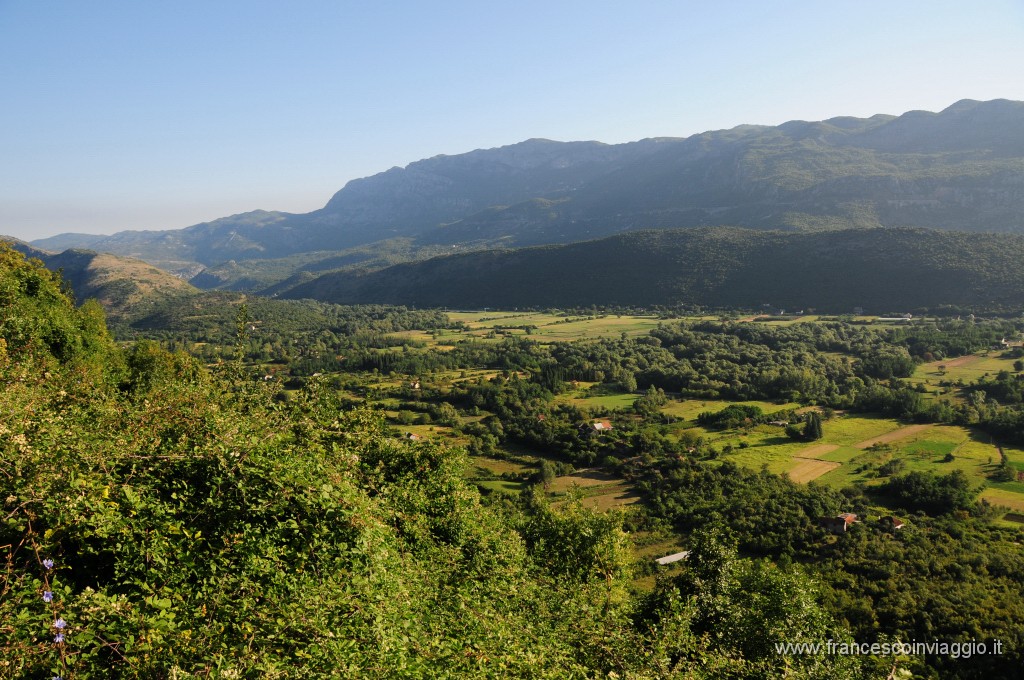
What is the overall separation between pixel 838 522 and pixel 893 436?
2590cm

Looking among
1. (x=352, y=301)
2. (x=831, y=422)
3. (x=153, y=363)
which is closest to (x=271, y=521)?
(x=153, y=363)

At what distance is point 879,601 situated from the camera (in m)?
24.5

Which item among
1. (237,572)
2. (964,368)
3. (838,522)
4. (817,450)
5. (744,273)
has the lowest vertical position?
(817,450)

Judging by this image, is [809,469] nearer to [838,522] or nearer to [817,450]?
[817,450]

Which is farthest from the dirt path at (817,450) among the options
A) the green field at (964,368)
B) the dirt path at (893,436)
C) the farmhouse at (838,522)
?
the green field at (964,368)

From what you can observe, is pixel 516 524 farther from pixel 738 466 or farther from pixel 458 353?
pixel 458 353

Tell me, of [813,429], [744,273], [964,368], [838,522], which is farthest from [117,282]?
[964,368]

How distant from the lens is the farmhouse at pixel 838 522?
109 ft

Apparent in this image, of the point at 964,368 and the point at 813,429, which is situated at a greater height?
the point at 813,429

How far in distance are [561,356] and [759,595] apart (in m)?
74.0

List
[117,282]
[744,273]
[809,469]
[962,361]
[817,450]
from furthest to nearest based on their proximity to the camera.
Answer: [117,282], [744,273], [962,361], [817,450], [809,469]

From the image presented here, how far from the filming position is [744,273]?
5487 inches

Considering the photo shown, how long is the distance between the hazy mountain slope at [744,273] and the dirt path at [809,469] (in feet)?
274

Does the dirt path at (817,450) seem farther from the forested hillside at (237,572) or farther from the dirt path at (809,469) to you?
the forested hillside at (237,572)
